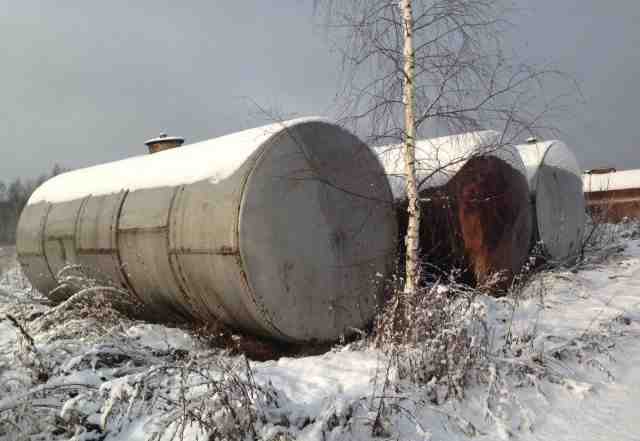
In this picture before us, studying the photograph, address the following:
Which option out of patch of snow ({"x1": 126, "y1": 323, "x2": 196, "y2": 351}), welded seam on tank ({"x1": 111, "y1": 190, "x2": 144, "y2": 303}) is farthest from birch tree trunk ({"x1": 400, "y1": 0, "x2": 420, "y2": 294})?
welded seam on tank ({"x1": 111, "y1": 190, "x2": 144, "y2": 303})

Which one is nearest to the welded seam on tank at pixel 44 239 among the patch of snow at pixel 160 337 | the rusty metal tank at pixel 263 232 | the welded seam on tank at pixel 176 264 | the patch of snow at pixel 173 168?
the patch of snow at pixel 173 168

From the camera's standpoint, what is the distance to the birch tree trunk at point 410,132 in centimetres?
505

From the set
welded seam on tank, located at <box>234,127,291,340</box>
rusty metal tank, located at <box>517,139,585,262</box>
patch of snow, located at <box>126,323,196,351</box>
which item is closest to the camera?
welded seam on tank, located at <box>234,127,291,340</box>

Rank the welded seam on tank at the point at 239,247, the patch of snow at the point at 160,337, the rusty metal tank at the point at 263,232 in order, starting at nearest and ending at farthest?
the welded seam on tank at the point at 239,247 → the rusty metal tank at the point at 263,232 → the patch of snow at the point at 160,337

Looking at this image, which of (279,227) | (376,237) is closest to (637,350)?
(376,237)

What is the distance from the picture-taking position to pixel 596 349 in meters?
5.13

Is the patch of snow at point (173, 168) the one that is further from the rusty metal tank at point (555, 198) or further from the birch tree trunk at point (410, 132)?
the rusty metal tank at point (555, 198)

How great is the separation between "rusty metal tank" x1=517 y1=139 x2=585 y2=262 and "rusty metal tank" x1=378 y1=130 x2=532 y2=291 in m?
1.27

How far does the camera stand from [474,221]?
6734mm

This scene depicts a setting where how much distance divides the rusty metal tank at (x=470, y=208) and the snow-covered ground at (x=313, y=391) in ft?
3.11

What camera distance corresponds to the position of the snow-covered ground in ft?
10.5

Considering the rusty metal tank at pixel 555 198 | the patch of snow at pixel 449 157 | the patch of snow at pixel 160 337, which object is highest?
the patch of snow at pixel 449 157

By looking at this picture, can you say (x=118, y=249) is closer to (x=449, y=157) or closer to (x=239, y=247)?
(x=239, y=247)

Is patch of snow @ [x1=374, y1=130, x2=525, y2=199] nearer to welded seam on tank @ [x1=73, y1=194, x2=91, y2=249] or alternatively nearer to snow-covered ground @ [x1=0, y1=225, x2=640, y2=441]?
snow-covered ground @ [x1=0, y1=225, x2=640, y2=441]
